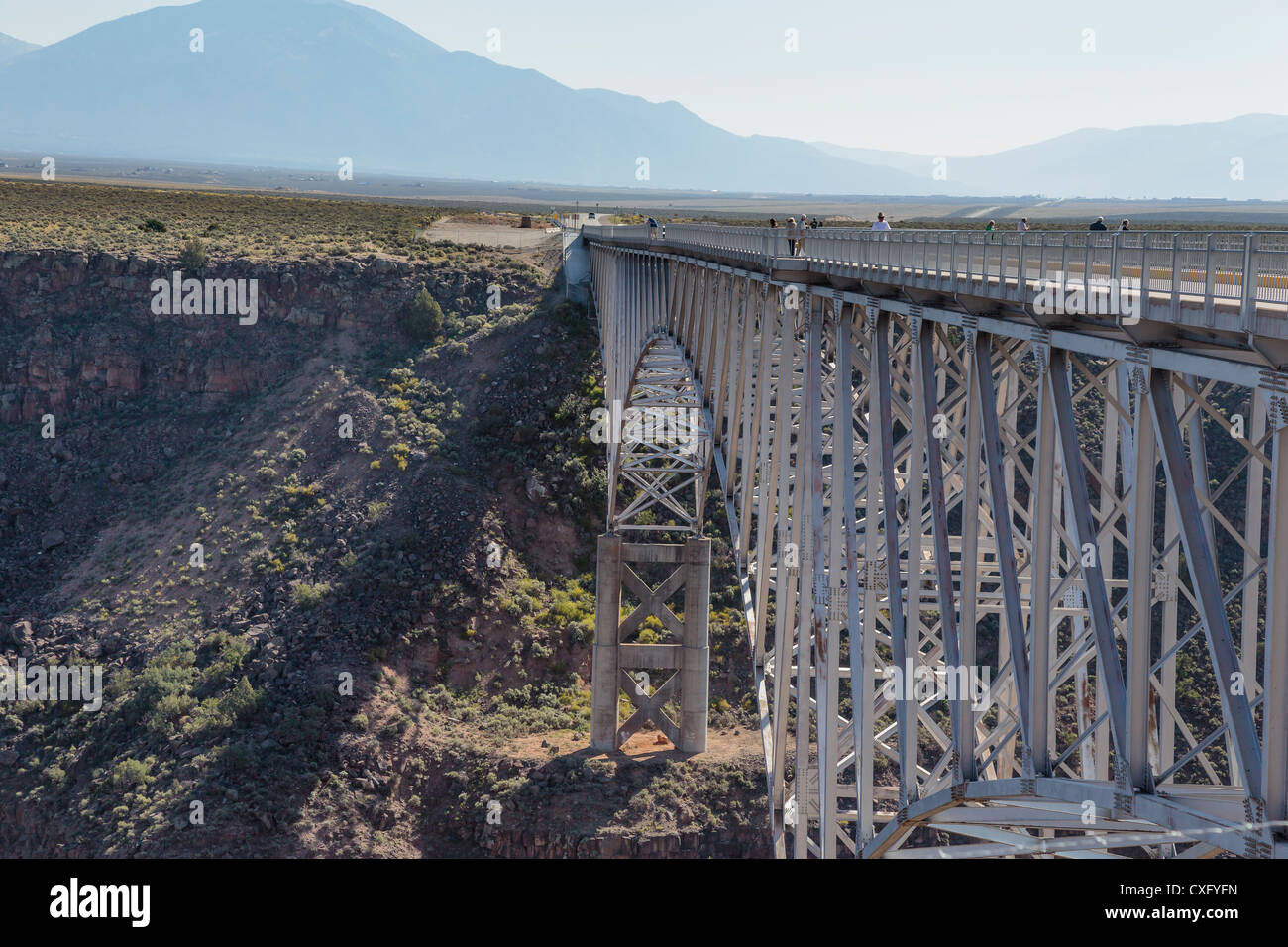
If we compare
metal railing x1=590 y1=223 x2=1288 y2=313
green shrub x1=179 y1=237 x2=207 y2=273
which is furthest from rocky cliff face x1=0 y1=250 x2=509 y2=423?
metal railing x1=590 y1=223 x2=1288 y2=313

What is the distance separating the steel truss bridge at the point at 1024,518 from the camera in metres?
8.96

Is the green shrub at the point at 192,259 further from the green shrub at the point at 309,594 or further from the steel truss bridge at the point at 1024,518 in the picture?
the steel truss bridge at the point at 1024,518

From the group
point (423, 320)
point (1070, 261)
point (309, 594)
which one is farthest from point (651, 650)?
point (1070, 261)

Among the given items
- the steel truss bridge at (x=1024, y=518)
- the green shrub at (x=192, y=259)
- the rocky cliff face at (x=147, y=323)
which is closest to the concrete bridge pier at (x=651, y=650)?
the steel truss bridge at (x=1024, y=518)

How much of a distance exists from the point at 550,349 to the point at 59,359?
60.7ft

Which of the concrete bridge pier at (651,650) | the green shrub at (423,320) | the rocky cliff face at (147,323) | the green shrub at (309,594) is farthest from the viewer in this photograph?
the green shrub at (423,320)

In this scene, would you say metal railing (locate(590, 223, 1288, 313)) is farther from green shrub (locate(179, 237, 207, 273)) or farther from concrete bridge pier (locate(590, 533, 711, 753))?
green shrub (locate(179, 237, 207, 273))

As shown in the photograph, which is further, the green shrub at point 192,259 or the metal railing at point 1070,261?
the green shrub at point 192,259

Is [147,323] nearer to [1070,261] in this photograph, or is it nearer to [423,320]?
[423,320]

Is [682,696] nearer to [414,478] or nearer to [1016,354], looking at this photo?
[414,478]

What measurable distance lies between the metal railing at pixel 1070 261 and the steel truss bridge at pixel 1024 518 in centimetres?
4

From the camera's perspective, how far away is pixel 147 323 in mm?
52188

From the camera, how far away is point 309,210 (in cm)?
8081

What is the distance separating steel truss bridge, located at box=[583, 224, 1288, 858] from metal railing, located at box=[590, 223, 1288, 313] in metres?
0.04
